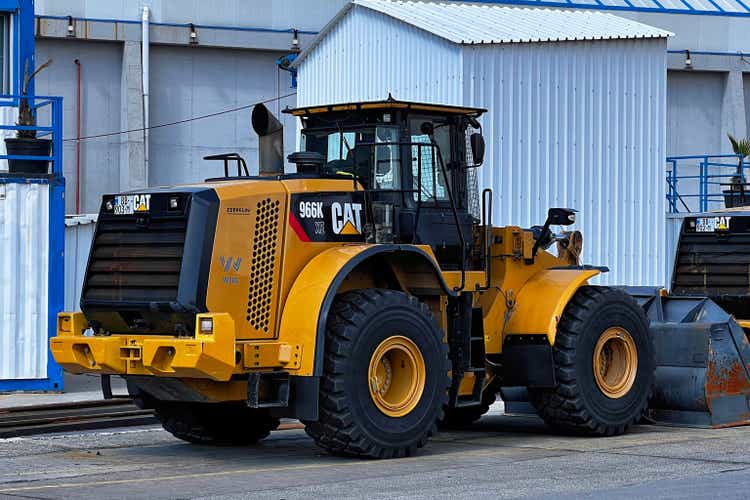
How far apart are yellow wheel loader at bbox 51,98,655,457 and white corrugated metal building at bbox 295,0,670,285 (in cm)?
755

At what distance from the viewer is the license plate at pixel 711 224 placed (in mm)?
17328

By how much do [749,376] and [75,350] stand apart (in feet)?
21.9

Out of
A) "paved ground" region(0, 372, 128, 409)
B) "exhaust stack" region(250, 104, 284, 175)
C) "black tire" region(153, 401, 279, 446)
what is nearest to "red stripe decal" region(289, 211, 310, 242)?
"exhaust stack" region(250, 104, 284, 175)

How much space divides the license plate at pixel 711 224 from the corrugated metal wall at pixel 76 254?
37.8 ft

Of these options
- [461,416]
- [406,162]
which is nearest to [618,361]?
[461,416]

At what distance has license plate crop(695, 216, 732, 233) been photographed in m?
17.3

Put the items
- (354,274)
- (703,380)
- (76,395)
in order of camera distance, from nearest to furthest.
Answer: (354,274) → (703,380) → (76,395)

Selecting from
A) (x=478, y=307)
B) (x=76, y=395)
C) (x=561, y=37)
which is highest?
(x=561, y=37)

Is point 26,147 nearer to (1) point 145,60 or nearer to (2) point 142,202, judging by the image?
(2) point 142,202

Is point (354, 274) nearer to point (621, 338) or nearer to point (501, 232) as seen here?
point (501, 232)

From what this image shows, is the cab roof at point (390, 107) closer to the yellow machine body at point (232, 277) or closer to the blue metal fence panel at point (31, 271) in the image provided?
the yellow machine body at point (232, 277)

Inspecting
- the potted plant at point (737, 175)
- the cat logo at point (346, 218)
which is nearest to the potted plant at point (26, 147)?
the cat logo at point (346, 218)

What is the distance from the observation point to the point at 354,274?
39.8 ft

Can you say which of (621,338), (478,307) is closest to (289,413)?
(478,307)
